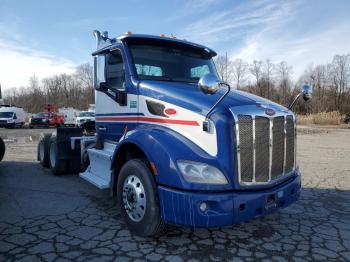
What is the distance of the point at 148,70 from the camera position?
4.88m

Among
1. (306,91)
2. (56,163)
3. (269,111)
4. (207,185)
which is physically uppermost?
(306,91)

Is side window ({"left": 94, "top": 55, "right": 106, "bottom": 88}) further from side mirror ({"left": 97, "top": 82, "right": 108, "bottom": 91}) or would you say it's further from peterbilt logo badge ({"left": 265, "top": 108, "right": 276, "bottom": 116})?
peterbilt logo badge ({"left": 265, "top": 108, "right": 276, "bottom": 116})

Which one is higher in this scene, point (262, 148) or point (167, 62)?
point (167, 62)

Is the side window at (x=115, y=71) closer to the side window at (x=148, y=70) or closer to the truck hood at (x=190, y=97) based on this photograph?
the side window at (x=148, y=70)

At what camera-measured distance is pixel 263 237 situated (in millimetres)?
4285

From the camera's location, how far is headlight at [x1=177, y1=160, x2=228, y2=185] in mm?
3533

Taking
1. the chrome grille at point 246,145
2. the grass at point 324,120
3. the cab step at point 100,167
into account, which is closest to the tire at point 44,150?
the cab step at point 100,167

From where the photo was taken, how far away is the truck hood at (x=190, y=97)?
12.5ft

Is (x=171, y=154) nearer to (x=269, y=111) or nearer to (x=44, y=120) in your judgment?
(x=269, y=111)

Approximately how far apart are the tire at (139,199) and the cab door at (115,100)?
2.84ft

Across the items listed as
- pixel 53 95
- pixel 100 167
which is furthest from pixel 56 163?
pixel 53 95

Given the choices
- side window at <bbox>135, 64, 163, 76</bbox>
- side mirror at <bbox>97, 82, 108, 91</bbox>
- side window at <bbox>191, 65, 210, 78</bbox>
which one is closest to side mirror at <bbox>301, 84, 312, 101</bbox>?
side window at <bbox>191, 65, 210, 78</bbox>

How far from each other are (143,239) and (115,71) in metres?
2.67

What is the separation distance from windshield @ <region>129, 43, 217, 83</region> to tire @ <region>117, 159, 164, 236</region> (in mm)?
1444
